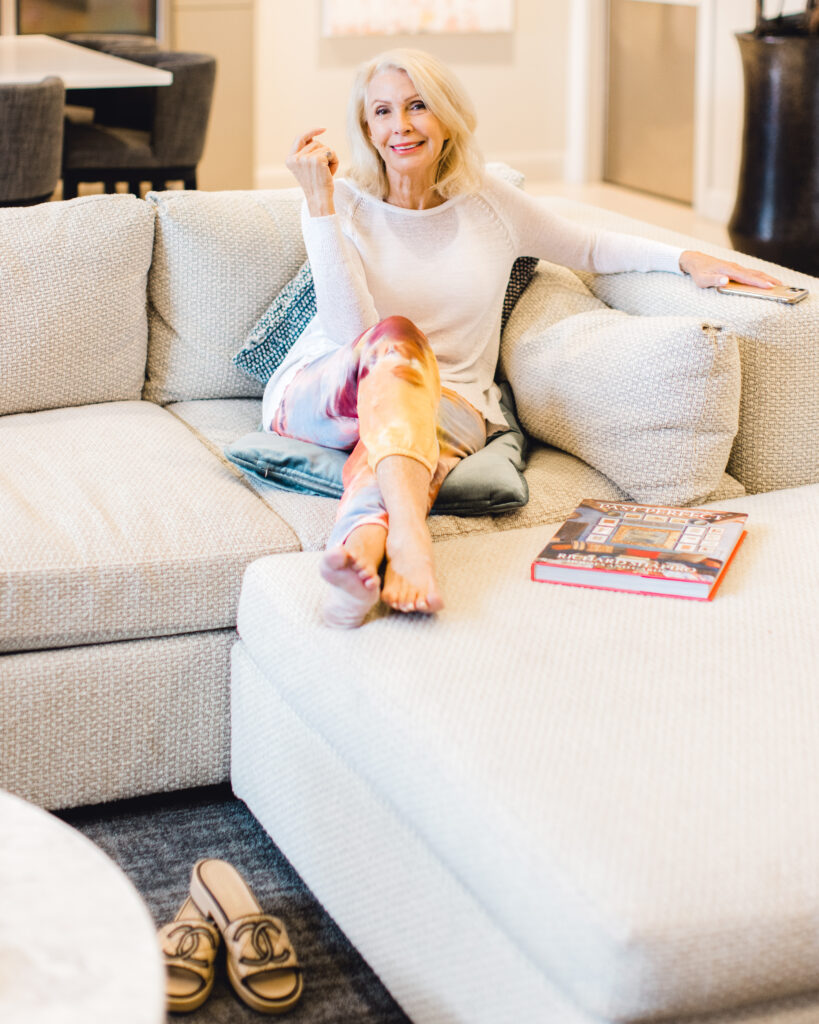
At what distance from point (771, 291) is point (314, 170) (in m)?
0.77

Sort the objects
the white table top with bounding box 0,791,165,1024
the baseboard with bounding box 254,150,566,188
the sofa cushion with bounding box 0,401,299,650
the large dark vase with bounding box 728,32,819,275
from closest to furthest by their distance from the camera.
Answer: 1. the white table top with bounding box 0,791,165,1024
2. the sofa cushion with bounding box 0,401,299,650
3. the large dark vase with bounding box 728,32,819,275
4. the baseboard with bounding box 254,150,566,188

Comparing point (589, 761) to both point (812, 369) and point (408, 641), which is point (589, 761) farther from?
point (812, 369)

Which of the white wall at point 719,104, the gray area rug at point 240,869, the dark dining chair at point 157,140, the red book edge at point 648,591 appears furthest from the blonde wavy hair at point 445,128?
the white wall at point 719,104

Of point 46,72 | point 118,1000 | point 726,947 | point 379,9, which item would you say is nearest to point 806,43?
point 46,72

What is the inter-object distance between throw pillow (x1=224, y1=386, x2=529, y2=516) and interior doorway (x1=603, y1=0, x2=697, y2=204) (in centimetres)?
503

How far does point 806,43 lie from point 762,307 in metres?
2.62

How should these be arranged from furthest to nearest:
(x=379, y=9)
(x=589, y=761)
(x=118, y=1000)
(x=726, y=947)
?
(x=379, y=9) → (x=589, y=761) → (x=726, y=947) → (x=118, y=1000)

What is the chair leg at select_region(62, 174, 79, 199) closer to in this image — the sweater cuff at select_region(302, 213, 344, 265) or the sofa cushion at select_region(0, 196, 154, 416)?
the sofa cushion at select_region(0, 196, 154, 416)

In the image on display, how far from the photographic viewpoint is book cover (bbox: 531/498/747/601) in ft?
5.60

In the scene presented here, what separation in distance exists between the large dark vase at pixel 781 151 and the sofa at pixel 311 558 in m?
2.13

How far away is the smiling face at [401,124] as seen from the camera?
7.32 feet

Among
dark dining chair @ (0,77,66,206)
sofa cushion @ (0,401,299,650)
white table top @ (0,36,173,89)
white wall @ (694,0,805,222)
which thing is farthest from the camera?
white wall @ (694,0,805,222)

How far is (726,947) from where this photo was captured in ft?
3.78

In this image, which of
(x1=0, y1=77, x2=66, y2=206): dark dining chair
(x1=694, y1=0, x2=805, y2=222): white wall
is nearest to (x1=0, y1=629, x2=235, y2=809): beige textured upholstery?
(x1=0, y1=77, x2=66, y2=206): dark dining chair
